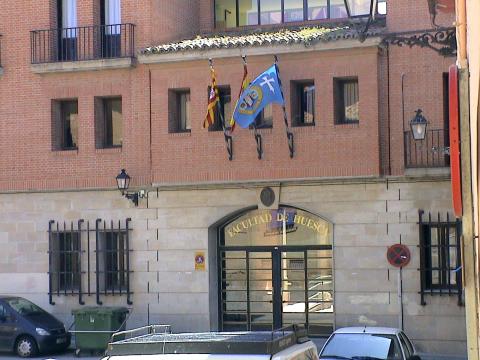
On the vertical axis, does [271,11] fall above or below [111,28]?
above

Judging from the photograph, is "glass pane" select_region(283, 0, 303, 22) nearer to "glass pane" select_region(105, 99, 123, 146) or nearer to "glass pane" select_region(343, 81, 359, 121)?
"glass pane" select_region(343, 81, 359, 121)

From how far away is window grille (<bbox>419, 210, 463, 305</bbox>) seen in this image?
2320cm

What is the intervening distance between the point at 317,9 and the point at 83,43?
6.39 m

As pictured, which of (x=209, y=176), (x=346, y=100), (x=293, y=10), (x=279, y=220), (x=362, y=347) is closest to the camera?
(x=362, y=347)

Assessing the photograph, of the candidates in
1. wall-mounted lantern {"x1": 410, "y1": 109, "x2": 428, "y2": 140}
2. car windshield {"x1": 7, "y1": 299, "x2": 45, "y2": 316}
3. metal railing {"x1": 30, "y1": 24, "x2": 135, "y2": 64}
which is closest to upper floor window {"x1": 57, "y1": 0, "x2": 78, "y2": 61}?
metal railing {"x1": 30, "y1": 24, "x2": 135, "y2": 64}

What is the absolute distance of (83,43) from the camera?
26359 millimetres

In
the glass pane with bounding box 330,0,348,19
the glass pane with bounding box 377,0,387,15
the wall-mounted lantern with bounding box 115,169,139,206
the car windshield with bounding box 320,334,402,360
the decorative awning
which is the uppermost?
the glass pane with bounding box 330,0,348,19

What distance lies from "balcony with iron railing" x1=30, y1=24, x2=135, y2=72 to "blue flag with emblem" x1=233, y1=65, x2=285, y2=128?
3.78m

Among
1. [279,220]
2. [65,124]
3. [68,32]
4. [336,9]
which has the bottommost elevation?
[279,220]

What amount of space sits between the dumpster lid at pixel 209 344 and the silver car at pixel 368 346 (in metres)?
7.48

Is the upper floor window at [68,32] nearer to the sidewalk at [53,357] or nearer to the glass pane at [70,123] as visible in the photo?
the glass pane at [70,123]

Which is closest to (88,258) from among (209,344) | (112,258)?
(112,258)

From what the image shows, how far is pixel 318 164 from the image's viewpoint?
2400cm

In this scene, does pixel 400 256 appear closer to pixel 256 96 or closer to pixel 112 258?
pixel 256 96
